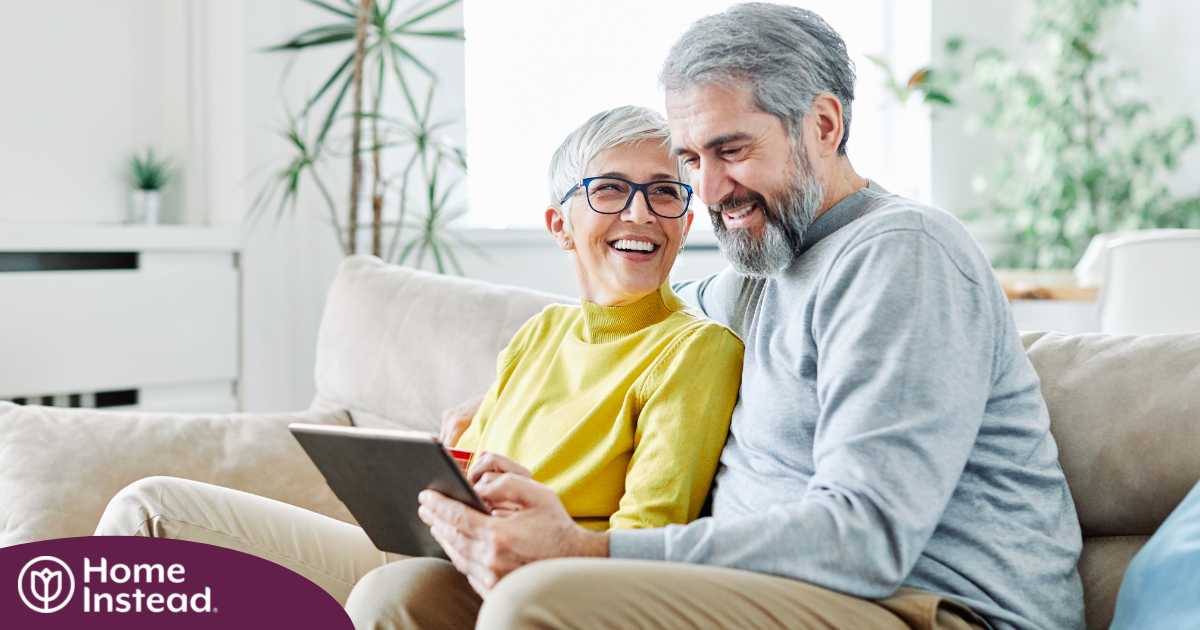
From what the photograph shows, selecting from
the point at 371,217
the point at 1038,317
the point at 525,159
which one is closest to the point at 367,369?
the point at 371,217

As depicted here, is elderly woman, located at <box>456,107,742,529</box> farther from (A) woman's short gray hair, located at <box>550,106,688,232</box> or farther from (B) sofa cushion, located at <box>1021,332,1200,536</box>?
(B) sofa cushion, located at <box>1021,332,1200,536</box>

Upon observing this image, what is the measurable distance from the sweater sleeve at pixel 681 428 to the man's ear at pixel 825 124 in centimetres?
27

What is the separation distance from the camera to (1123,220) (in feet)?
13.9

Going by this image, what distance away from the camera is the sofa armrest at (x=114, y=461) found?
1.59m

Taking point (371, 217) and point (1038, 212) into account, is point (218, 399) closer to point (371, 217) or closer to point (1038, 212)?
point (371, 217)

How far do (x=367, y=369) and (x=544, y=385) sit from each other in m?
0.70

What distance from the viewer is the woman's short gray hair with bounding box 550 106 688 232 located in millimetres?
1310

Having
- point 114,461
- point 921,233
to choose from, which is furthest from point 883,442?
point 114,461

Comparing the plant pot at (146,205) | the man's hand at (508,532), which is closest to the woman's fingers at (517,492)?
the man's hand at (508,532)

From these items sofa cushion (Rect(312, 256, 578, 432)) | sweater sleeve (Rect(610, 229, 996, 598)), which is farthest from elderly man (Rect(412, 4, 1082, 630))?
sofa cushion (Rect(312, 256, 578, 432))

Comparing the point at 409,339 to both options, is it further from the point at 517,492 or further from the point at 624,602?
the point at 624,602

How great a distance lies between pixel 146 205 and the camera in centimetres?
281

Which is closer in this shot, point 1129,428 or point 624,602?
point 624,602

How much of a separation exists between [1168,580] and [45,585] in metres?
1.22
